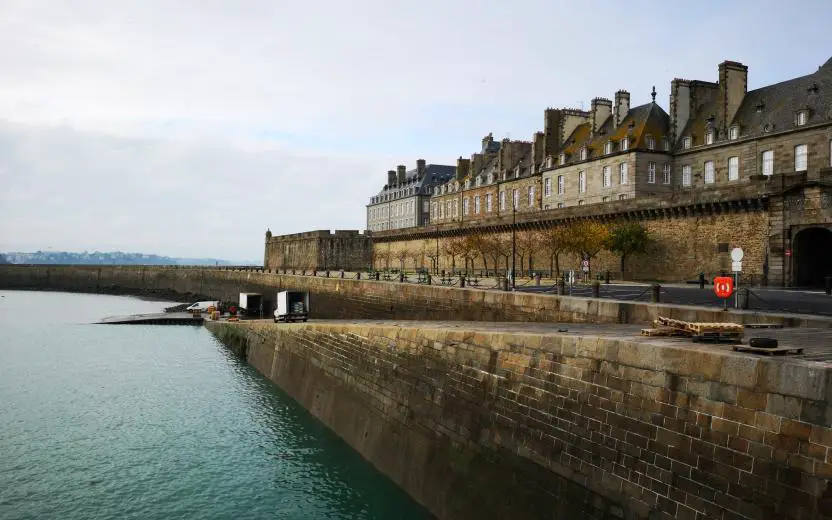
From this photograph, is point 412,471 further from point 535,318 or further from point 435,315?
point 435,315

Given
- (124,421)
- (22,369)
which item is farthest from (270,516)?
(22,369)

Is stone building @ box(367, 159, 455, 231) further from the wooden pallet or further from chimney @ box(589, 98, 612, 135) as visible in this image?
the wooden pallet

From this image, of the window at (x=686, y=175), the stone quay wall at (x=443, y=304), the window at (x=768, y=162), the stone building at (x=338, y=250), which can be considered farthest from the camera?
the stone building at (x=338, y=250)

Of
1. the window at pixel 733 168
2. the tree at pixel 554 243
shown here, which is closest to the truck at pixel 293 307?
the tree at pixel 554 243

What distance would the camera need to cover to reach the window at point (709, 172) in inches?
1866

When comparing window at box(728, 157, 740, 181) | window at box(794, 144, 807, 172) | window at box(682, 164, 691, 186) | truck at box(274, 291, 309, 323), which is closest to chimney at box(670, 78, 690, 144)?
window at box(682, 164, 691, 186)

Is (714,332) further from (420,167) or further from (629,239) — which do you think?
(420,167)

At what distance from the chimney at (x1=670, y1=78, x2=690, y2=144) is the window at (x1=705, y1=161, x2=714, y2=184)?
3.95 meters

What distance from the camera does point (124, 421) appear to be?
22.3m

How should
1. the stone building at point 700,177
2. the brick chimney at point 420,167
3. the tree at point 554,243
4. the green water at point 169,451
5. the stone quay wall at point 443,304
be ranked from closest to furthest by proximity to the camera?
the green water at point 169,451
the stone quay wall at point 443,304
the stone building at point 700,177
the tree at point 554,243
the brick chimney at point 420,167

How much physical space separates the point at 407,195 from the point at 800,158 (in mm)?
63754

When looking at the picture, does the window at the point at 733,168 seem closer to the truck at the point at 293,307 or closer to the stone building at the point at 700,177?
the stone building at the point at 700,177

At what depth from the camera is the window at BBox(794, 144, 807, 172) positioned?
132 ft

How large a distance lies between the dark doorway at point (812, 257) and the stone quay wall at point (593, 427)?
24.0m
